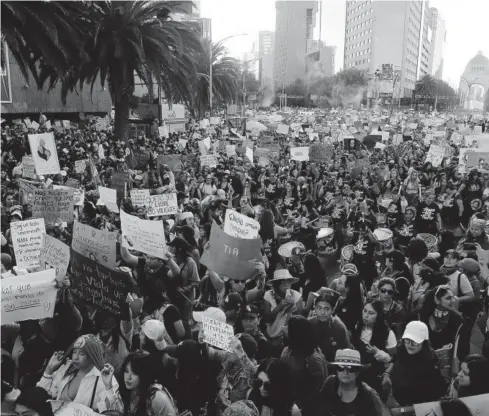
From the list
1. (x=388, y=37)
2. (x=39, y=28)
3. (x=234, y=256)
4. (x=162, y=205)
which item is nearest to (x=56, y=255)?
(x=234, y=256)

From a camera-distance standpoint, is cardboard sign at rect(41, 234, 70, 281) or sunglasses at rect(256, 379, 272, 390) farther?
cardboard sign at rect(41, 234, 70, 281)

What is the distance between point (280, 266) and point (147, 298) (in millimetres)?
1787

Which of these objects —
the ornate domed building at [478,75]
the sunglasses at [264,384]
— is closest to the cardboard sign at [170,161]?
the sunglasses at [264,384]

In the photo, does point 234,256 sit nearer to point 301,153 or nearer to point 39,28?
point 301,153

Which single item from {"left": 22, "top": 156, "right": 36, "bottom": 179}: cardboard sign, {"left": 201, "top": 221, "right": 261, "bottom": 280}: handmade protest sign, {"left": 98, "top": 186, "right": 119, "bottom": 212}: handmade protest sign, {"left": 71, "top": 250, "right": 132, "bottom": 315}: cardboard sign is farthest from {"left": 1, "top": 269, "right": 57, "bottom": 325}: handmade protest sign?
{"left": 22, "top": 156, "right": 36, "bottom": 179}: cardboard sign

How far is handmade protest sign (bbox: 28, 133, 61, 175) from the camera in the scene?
34.6 ft

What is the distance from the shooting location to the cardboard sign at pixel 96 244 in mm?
5410

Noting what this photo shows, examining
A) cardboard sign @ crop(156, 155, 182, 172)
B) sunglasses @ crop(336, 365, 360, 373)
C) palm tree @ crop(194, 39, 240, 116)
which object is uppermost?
palm tree @ crop(194, 39, 240, 116)

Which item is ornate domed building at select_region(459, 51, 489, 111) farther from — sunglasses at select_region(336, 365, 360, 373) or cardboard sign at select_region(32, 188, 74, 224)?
sunglasses at select_region(336, 365, 360, 373)

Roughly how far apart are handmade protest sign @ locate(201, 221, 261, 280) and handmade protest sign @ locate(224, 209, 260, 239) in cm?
55

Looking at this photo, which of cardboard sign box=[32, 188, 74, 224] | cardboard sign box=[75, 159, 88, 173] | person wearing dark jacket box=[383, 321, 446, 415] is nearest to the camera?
person wearing dark jacket box=[383, 321, 446, 415]

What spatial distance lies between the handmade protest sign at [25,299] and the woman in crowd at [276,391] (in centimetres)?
193

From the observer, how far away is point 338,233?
7.94 metres

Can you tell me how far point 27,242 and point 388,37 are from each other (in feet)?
454
